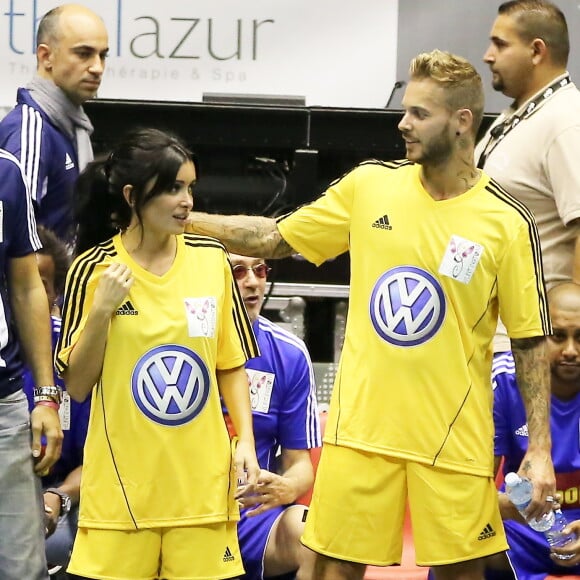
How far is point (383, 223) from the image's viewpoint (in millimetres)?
3559

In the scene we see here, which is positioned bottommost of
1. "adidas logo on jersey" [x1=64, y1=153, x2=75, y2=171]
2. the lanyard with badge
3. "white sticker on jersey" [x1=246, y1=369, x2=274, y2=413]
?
"white sticker on jersey" [x1=246, y1=369, x2=274, y2=413]

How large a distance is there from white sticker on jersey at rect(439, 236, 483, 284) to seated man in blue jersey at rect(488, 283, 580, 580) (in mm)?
668

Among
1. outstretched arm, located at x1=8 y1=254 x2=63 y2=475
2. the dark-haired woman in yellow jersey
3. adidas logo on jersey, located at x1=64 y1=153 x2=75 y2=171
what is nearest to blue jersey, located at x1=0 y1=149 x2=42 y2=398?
outstretched arm, located at x1=8 y1=254 x2=63 y2=475

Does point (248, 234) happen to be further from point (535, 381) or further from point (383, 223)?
point (535, 381)

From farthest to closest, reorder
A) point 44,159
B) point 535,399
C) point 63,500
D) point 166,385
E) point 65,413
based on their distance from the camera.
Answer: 1. point 44,159
2. point 65,413
3. point 63,500
4. point 535,399
5. point 166,385

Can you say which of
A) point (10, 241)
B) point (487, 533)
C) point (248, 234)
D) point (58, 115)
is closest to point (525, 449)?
point (487, 533)

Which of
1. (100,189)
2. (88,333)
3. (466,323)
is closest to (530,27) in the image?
(466,323)

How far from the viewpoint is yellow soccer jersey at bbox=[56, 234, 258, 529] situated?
10.8ft

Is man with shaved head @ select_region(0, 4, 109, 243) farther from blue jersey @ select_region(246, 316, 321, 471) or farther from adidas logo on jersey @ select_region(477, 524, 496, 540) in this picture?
adidas logo on jersey @ select_region(477, 524, 496, 540)

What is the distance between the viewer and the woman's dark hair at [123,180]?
342 cm

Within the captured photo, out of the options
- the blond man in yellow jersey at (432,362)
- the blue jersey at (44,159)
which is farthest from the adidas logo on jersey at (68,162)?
the blond man in yellow jersey at (432,362)

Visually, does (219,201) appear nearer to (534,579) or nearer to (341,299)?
(341,299)

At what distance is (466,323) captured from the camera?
11.5ft

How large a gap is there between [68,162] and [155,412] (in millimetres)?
1582
